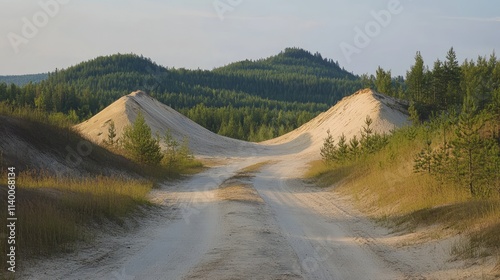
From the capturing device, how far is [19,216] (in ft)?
32.9

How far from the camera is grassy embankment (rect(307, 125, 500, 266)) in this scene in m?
10.0

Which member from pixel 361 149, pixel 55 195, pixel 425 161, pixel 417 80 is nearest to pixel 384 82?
pixel 417 80

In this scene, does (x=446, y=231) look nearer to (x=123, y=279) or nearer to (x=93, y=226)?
(x=123, y=279)

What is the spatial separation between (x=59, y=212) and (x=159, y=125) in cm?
6094

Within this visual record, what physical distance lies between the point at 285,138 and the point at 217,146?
20.8 meters

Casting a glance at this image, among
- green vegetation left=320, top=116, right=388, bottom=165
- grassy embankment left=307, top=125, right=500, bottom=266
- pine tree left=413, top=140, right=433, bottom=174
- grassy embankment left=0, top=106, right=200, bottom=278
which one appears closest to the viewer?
Answer: grassy embankment left=0, top=106, right=200, bottom=278

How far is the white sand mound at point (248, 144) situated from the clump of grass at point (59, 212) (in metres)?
47.8

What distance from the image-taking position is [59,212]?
11.2m

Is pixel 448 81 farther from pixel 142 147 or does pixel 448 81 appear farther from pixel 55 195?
pixel 55 195

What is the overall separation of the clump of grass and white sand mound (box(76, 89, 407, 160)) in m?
47.8

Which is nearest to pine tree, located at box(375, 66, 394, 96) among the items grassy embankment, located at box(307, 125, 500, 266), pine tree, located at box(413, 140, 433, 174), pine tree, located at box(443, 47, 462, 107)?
pine tree, located at box(443, 47, 462, 107)

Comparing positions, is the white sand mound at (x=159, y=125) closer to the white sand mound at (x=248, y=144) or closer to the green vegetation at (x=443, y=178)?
the white sand mound at (x=248, y=144)

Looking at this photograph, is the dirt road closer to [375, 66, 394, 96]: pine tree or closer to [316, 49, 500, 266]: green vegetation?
[316, 49, 500, 266]: green vegetation

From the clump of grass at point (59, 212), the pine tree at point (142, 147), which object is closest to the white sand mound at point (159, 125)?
the pine tree at point (142, 147)
